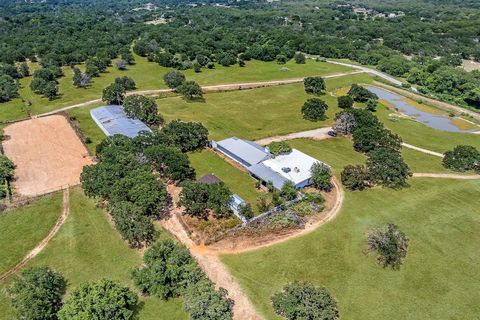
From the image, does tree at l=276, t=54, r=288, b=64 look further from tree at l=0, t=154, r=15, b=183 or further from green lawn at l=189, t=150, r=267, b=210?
tree at l=0, t=154, r=15, b=183

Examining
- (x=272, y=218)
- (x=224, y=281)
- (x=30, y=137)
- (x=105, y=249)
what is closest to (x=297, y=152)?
(x=272, y=218)

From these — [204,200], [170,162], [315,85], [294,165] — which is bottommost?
[315,85]

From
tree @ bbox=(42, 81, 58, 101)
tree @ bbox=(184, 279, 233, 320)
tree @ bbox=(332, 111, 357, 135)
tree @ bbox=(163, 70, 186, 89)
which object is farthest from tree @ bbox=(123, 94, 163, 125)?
tree @ bbox=(184, 279, 233, 320)

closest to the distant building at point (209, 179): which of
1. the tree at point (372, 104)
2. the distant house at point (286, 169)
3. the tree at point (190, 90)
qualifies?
the distant house at point (286, 169)

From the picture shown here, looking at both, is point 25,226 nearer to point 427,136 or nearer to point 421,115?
point 427,136

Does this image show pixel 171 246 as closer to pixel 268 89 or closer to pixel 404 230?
pixel 404 230

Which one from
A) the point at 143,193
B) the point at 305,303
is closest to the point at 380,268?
the point at 305,303

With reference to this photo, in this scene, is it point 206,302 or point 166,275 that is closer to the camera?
point 206,302
